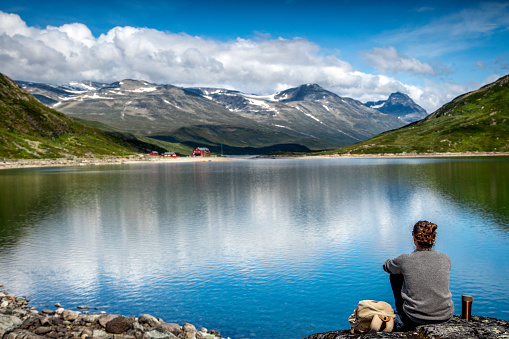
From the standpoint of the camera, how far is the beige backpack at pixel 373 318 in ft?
39.9

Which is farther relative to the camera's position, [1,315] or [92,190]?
[92,190]

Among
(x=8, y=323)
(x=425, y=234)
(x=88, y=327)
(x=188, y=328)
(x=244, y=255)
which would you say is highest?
(x=425, y=234)

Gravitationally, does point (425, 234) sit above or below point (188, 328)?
above

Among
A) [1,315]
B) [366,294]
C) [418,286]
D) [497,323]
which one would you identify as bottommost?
[366,294]

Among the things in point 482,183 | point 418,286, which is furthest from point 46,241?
point 482,183

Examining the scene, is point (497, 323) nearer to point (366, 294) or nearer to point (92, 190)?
point (366, 294)

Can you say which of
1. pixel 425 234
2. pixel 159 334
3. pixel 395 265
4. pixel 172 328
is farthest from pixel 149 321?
pixel 425 234

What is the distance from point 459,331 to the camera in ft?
37.6

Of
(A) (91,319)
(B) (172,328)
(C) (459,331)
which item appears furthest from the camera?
(A) (91,319)

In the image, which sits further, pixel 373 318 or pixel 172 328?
pixel 172 328

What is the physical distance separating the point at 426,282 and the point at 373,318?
6.16 feet

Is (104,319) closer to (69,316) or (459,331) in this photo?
(69,316)

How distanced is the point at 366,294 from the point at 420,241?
1323 centimetres

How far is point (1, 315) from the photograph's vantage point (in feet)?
60.0
